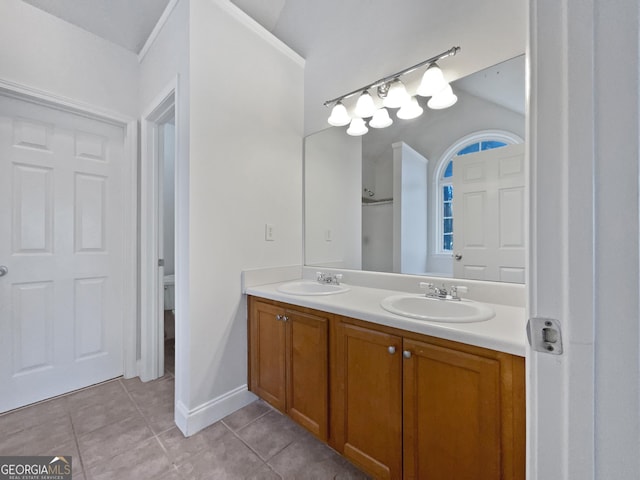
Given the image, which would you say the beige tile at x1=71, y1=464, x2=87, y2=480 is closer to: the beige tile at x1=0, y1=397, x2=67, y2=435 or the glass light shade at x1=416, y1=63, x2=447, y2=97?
the beige tile at x1=0, y1=397, x2=67, y2=435

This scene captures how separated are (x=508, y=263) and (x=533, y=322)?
3.40 ft

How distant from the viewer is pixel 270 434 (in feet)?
5.02

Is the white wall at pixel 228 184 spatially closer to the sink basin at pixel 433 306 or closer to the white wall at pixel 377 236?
the white wall at pixel 377 236

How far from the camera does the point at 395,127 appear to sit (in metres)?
1.71

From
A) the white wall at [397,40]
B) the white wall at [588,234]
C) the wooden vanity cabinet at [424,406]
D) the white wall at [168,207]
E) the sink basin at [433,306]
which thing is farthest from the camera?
the white wall at [168,207]

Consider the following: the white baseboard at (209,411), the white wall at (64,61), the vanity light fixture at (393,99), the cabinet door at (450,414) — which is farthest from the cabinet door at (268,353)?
the white wall at (64,61)

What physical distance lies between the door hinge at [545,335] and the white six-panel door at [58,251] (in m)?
2.55

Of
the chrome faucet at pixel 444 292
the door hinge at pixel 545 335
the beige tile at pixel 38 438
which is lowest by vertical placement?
the beige tile at pixel 38 438

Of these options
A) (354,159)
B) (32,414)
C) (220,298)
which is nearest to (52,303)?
(32,414)

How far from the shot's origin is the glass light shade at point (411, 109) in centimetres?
159

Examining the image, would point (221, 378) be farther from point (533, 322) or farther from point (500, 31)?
point (500, 31)

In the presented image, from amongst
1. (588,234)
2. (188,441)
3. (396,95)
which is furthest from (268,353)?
(396,95)

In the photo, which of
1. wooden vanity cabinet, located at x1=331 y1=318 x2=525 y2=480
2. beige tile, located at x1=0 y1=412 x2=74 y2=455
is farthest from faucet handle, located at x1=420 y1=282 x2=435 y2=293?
beige tile, located at x1=0 y1=412 x2=74 y2=455

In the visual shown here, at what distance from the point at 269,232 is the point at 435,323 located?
129cm
